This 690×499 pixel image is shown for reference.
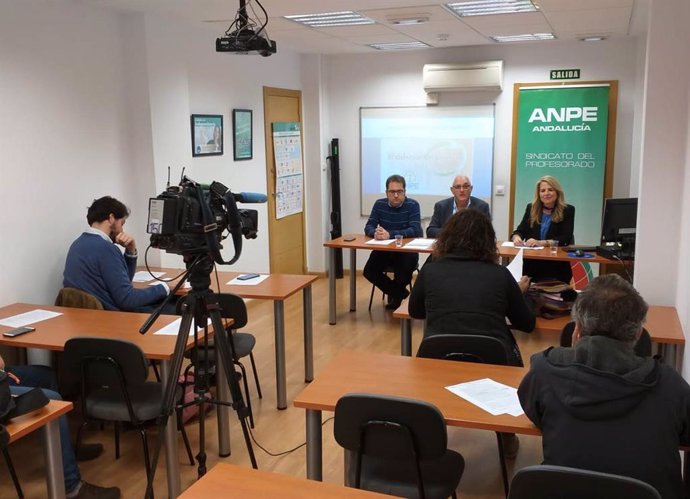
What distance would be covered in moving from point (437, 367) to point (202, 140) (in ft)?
12.1

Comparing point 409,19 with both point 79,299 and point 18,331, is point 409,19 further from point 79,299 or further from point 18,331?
point 18,331

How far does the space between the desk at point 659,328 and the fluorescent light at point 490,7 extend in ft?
8.05

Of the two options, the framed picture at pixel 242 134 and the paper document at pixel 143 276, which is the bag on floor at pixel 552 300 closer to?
the paper document at pixel 143 276

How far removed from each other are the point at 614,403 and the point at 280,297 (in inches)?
96.7

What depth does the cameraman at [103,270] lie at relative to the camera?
3.89 meters

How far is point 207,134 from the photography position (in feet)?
18.9

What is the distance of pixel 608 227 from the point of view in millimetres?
4797

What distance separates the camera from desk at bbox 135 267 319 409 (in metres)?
4.04

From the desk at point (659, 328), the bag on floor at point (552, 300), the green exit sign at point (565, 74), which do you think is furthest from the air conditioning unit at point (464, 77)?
the desk at point (659, 328)

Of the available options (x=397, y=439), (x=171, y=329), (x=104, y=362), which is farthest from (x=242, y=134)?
(x=397, y=439)

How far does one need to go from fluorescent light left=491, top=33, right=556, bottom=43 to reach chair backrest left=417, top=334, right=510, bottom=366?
14.5 feet

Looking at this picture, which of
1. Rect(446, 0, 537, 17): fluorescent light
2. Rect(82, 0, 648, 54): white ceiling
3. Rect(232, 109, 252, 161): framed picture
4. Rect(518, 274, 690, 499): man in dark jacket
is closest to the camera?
Rect(518, 274, 690, 499): man in dark jacket

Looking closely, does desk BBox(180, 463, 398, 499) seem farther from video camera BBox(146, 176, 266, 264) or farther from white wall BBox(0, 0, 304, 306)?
white wall BBox(0, 0, 304, 306)

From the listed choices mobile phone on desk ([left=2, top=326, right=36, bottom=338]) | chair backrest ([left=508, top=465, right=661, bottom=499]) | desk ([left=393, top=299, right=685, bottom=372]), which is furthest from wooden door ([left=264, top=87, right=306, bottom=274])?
chair backrest ([left=508, top=465, right=661, bottom=499])
